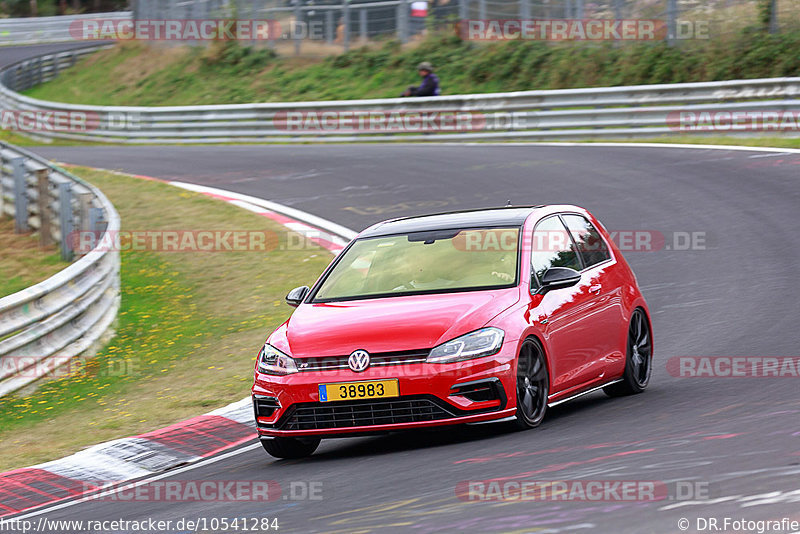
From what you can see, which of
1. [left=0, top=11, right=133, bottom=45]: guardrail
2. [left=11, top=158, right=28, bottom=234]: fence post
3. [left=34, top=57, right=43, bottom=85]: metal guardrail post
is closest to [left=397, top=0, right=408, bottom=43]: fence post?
[left=34, top=57, right=43, bottom=85]: metal guardrail post

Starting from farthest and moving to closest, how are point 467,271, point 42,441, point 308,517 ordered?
point 42,441 → point 467,271 → point 308,517

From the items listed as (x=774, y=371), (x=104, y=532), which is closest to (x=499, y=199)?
(x=774, y=371)

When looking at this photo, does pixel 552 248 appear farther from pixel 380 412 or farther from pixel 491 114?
pixel 491 114

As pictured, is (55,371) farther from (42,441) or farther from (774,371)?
(774,371)

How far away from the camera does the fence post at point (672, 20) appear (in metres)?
28.9

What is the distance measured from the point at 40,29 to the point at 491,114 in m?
45.2

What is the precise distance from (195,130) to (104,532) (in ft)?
88.5

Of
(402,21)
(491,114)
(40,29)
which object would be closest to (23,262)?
(491,114)

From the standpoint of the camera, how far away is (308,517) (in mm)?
5988

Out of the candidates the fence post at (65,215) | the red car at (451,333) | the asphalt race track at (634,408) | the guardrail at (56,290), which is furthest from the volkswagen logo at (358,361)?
the fence post at (65,215)

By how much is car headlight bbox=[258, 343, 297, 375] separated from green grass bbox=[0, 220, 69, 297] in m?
7.70

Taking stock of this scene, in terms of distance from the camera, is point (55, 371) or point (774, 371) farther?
point (55, 371)

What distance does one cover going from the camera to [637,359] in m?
9.26

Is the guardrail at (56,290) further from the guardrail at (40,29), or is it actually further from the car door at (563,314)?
the guardrail at (40,29)
